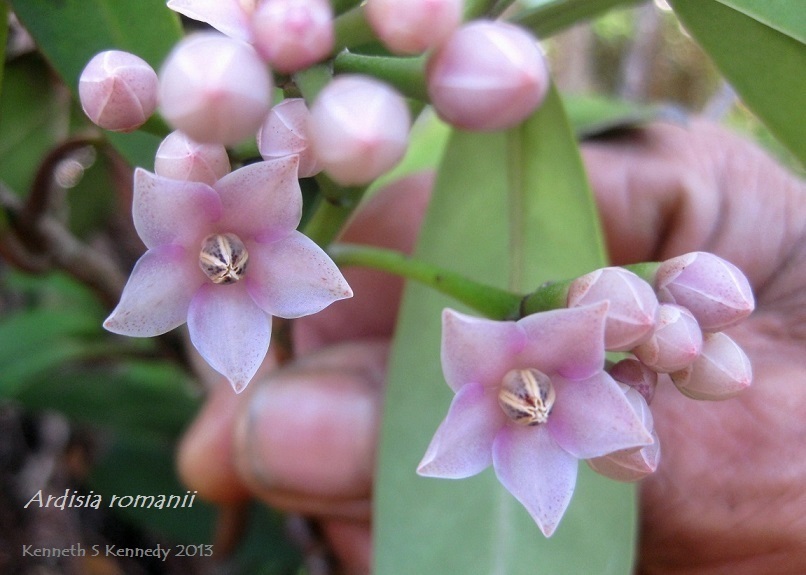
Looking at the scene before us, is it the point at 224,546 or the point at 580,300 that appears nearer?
the point at 580,300

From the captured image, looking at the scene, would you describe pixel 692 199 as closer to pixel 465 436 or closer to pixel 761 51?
Answer: pixel 761 51

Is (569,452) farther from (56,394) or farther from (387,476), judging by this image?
(56,394)

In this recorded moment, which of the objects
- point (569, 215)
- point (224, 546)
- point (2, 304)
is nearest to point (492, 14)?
point (569, 215)

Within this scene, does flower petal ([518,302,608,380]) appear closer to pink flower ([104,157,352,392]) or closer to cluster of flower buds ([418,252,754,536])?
cluster of flower buds ([418,252,754,536])

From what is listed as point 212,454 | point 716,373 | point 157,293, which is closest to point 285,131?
point 157,293

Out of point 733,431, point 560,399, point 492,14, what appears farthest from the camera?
point 733,431

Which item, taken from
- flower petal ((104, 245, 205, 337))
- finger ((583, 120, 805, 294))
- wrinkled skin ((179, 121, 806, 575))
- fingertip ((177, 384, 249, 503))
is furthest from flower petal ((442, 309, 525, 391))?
fingertip ((177, 384, 249, 503))
